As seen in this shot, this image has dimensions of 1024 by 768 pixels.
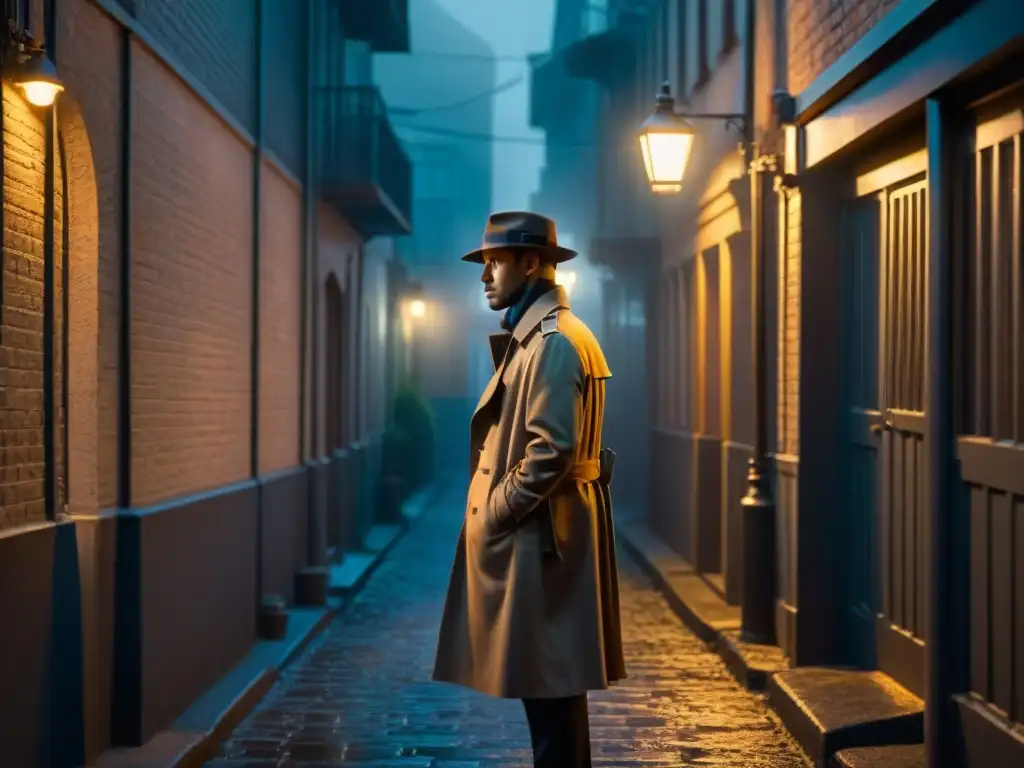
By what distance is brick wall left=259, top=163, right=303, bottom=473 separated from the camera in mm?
10000

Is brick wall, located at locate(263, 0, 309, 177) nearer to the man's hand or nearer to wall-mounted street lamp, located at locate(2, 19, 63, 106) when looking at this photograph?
wall-mounted street lamp, located at locate(2, 19, 63, 106)

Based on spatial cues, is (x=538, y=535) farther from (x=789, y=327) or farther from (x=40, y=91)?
(x=789, y=327)

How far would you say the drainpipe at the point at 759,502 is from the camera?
8.45 meters

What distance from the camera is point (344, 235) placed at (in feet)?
49.2

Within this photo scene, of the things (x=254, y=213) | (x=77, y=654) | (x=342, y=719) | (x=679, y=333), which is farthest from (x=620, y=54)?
(x=77, y=654)

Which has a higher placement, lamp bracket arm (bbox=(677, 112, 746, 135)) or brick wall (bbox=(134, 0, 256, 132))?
brick wall (bbox=(134, 0, 256, 132))

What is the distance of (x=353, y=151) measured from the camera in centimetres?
1349

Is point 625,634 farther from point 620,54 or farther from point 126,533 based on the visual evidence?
point 620,54

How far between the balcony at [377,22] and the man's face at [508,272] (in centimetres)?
1073

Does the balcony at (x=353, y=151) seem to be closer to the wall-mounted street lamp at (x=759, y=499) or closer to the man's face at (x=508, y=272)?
the wall-mounted street lamp at (x=759, y=499)

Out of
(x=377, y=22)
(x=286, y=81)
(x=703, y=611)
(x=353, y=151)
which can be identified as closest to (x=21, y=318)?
(x=703, y=611)

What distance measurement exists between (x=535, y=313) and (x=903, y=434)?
9.99 feet

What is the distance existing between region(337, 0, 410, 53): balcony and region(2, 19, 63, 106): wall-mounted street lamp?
33.1 feet

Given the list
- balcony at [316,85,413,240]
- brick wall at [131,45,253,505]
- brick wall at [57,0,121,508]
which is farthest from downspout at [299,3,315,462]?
brick wall at [57,0,121,508]
